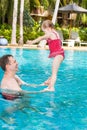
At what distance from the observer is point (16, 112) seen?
21.3 ft

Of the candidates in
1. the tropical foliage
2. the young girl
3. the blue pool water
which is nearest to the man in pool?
the blue pool water

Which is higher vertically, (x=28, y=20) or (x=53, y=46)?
(x=28, y=20)

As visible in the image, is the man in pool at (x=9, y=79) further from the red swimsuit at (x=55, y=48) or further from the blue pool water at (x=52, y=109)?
the red swimsuit at (x=55, y=48)

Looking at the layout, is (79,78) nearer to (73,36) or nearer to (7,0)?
(73,36)

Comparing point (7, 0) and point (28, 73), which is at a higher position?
point (7, 0)

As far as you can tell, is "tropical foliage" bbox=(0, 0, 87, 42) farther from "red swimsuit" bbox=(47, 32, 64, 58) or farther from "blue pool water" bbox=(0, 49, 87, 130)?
"red swimsuit" bbox=(47, 32, 64, 58)

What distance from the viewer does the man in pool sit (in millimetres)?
7309

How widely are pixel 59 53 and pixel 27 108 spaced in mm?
2112

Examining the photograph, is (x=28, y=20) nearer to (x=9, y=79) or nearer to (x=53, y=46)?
(x=53, y=46)

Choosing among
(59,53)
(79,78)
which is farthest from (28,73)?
(59,53)

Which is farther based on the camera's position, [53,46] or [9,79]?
[53,46]

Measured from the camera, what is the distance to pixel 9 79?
293 inches

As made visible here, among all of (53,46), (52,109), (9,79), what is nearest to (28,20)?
(53,46)

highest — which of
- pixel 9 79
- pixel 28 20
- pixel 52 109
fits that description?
pixel 28 20
